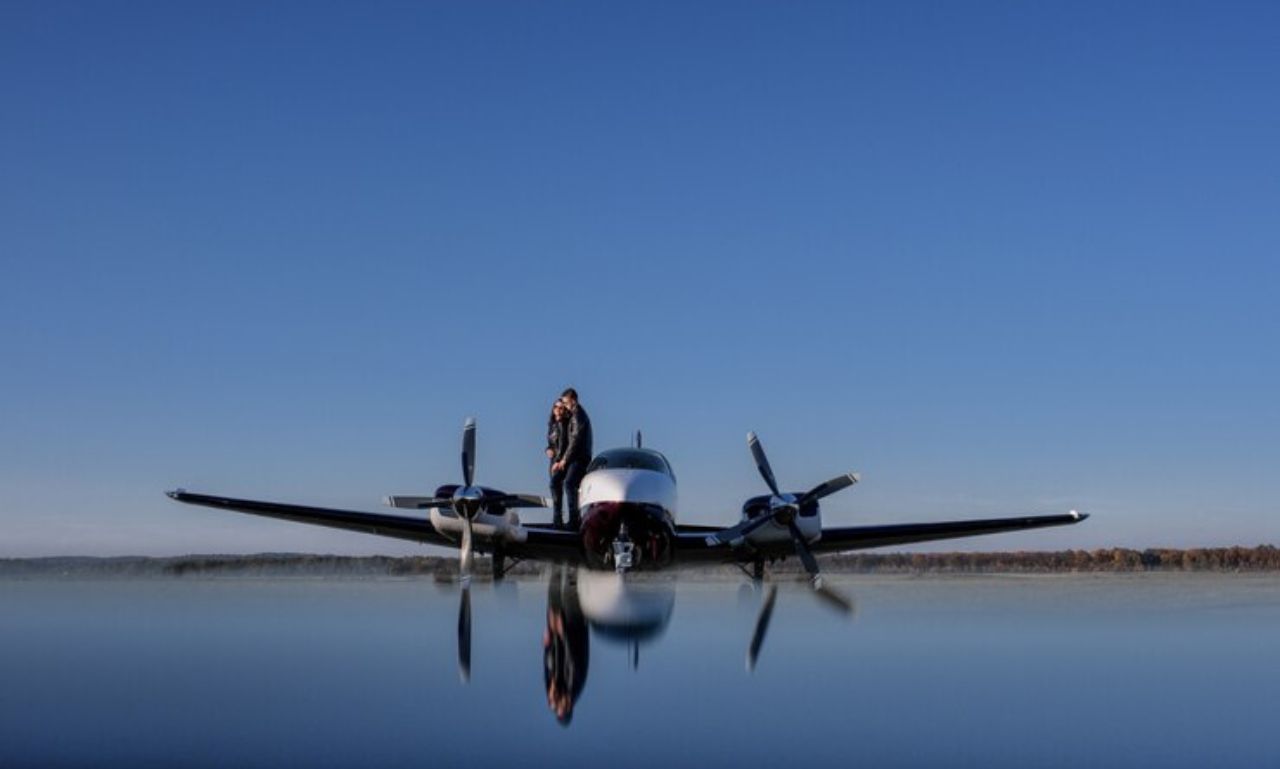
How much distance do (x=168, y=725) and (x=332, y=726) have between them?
3.79 feet

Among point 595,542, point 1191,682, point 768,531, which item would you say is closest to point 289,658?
point 1191,682

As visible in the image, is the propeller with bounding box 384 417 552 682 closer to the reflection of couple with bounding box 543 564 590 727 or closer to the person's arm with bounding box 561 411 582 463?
the person's arm with bounding box 561 411 582 463

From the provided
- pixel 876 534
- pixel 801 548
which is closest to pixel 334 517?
pixel 801 548

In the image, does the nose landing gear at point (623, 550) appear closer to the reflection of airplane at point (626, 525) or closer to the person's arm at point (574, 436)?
the reflection of airplane at point (626, 525)

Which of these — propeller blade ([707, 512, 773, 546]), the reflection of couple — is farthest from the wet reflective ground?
propeller blade ([707, 512, 773, 546])

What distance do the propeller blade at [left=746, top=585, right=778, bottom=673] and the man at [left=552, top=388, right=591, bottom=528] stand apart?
5.65 m

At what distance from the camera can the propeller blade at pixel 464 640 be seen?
34.1ft

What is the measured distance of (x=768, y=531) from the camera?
27.6 m

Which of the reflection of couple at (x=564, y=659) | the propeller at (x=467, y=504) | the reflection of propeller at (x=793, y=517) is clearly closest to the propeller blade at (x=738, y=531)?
the reflection of propeller at (x=793, y=517)

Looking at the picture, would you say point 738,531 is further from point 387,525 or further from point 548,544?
point 387,525

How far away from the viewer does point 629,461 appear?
25.8m

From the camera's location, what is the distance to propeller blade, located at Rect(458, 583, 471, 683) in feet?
34.1

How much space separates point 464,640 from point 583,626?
7.57 ft

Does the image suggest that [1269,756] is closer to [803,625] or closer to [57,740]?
[57,740]
